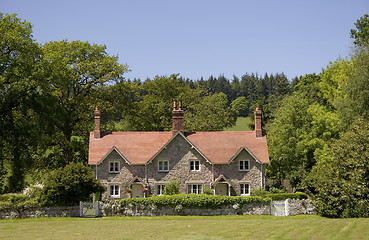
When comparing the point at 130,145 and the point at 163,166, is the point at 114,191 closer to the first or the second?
the point at 130,145

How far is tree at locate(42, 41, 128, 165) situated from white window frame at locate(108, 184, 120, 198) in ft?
25.7

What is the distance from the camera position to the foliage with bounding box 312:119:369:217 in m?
39.1

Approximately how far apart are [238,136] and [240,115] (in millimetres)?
114950

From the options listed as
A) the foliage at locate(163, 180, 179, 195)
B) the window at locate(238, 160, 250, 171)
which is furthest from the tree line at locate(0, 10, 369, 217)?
the foliage at locate(163, 180, 179, 195)

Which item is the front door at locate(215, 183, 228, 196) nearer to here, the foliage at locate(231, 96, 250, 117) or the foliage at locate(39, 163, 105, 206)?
the foliage at locate(39, 163, 105, 206)

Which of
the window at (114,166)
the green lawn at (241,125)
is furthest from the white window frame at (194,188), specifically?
the green lawn at (241,125)

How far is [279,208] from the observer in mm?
42281

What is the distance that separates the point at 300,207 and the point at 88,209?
55.0 feet

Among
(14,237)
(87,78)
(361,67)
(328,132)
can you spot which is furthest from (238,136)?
(14,237)

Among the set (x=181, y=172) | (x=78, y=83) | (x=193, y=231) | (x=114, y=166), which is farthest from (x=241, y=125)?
(x=193, y=231)

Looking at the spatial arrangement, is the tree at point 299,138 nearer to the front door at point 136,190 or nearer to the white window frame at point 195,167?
the white window frame at point 195,167

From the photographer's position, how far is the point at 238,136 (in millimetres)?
55375

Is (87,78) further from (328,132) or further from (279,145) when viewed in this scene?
(328,132)

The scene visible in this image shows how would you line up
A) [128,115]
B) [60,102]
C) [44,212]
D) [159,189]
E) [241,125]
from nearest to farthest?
1. [44,212]
2. [159,189]
3. [60,102]
4. [128,115]
5. [241,125]
